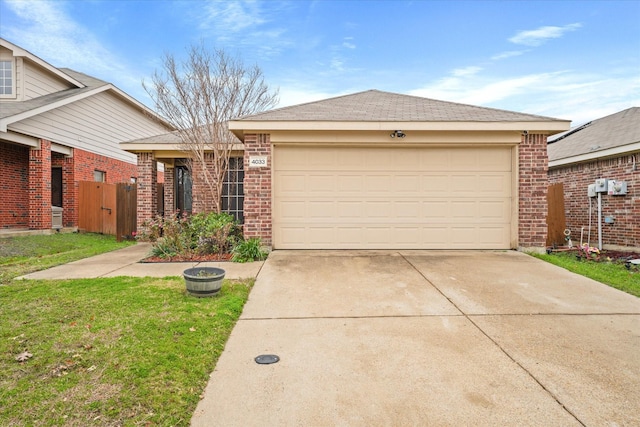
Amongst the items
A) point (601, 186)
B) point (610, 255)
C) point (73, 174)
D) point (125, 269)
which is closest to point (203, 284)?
point (125, 269)

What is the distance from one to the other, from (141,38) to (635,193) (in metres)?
17.4

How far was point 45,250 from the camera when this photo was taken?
895 cm

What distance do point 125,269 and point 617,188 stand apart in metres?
11.2

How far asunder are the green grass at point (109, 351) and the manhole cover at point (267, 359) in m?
0.38

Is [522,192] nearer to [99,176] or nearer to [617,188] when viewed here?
[617,188]

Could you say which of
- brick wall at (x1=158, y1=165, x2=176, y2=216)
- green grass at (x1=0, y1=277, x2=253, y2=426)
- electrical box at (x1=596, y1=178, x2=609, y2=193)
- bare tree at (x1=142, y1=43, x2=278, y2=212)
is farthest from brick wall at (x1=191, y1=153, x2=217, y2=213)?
electrical box at (x1=596, y1=178, x2=609, y2=193)

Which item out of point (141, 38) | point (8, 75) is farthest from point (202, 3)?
point (8, 75)

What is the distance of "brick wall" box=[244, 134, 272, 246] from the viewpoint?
763cm

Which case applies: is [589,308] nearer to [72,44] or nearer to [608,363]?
[608,363]

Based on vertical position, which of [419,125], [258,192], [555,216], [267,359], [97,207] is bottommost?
[267,359]

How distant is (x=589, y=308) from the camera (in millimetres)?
4203

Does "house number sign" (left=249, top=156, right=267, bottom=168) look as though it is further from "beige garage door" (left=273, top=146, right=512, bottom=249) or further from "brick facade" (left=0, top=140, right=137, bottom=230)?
"brick facade" (left=0, top=140, right=137, bottom=230)

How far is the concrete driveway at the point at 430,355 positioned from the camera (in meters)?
2.24

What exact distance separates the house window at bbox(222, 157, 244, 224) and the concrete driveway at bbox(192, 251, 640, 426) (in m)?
5.23
